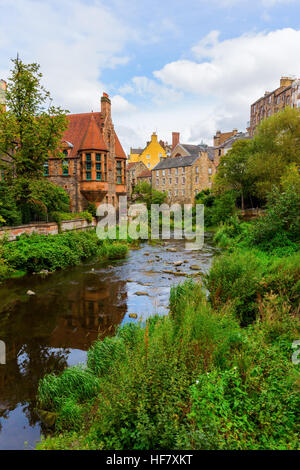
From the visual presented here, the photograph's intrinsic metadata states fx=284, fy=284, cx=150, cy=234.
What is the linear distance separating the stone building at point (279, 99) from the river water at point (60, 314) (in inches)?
1249

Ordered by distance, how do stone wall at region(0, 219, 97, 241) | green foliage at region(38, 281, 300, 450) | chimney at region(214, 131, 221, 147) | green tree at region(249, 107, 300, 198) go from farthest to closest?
1. chimney at region(214, 131, 221, 147)
2. green tree at region(249, 107, 300, 198)
3. stone wall at region(0, 219, 97, 241)
4. green foliage at region(38, 281, 300, 450)

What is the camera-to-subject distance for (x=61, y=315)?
36.0ft

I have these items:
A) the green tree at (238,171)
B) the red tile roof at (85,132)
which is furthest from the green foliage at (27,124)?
the green tree at (238,171)

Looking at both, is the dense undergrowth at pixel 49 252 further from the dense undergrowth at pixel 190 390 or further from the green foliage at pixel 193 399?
the green foliage at pixel 193 399

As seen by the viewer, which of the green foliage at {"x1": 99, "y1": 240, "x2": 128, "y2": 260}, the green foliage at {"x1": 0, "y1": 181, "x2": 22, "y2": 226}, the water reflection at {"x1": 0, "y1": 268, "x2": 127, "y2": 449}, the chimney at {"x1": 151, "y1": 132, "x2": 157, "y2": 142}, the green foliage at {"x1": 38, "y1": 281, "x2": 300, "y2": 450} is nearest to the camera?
the green foliage at {"x1": 38, "y1": 281, "x2": 300, "y2": 450}

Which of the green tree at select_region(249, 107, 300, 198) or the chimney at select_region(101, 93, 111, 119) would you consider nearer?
the green tree at select_region(249, 107, 300, 198)

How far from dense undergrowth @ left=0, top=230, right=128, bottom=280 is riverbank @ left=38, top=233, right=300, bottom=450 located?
30.7 feet

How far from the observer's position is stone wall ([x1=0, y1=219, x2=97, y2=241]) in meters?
17.0

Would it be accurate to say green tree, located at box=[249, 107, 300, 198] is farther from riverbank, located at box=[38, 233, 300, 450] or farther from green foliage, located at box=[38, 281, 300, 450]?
green foliage, located at box=[38, 281, 300, 450]

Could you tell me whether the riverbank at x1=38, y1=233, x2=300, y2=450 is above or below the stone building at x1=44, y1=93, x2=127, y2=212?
below

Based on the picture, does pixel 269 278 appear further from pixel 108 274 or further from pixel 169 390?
pixel 108 274

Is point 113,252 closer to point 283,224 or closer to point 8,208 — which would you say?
point 8,208

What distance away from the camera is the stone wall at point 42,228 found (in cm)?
1700

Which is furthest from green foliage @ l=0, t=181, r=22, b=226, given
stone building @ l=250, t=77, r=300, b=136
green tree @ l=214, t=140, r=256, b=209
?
stone building @ l=250, t=77, r=300, b=136
